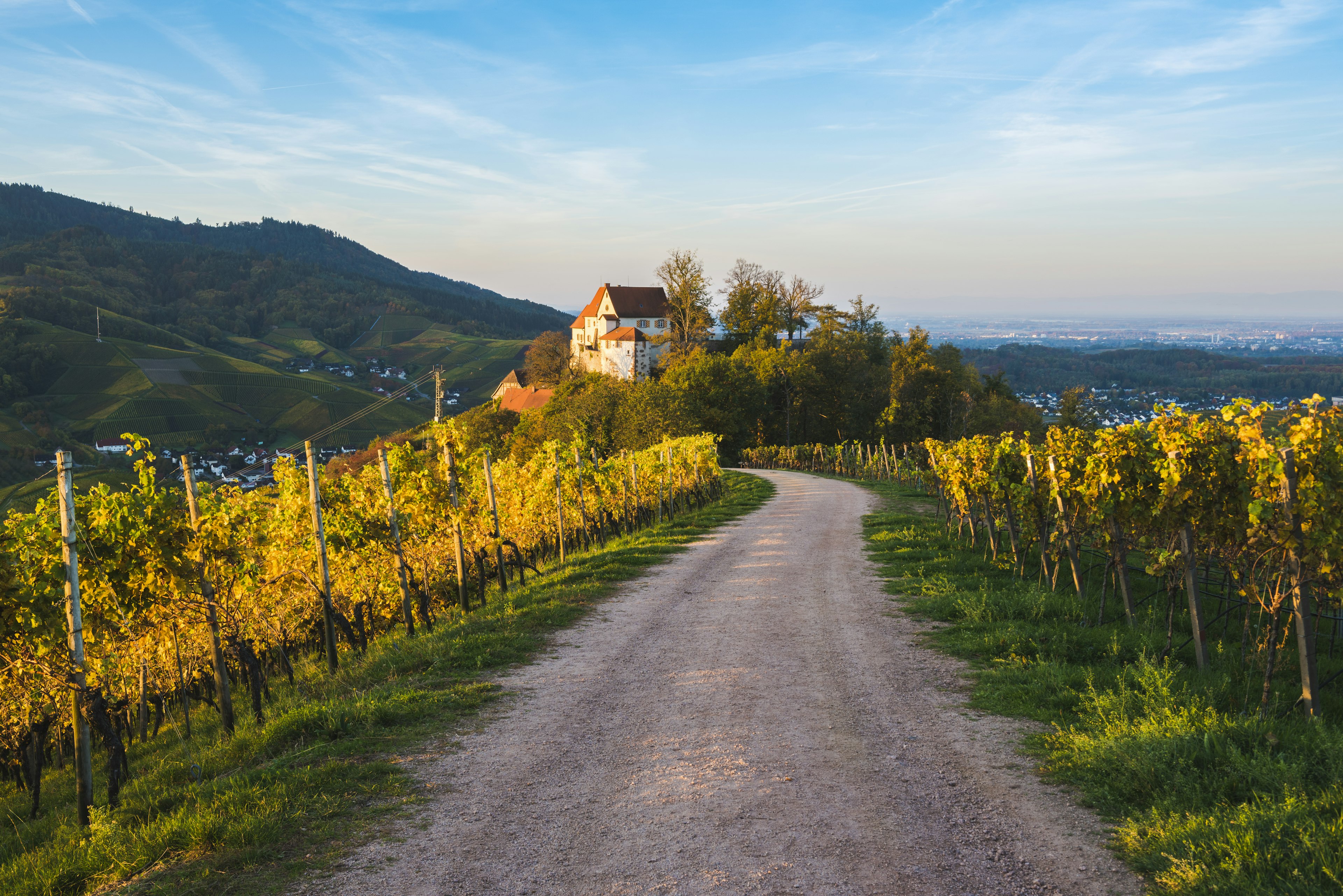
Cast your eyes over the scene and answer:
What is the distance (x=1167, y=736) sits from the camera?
5805 mm

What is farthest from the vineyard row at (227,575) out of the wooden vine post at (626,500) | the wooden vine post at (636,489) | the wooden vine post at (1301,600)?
the wooden vine post at (1301,600)

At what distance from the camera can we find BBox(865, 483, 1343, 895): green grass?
4.27m

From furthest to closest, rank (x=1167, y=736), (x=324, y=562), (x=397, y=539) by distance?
(x=397, y=539)
(x=324, y=562)
(x=1167, y=736)

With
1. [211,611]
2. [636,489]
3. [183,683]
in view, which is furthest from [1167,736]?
[636,489]

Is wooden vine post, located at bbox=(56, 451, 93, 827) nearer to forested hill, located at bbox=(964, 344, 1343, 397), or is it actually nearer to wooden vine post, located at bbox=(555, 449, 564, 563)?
wooden vine post, located at bbox=(555, 449, 564, 563)

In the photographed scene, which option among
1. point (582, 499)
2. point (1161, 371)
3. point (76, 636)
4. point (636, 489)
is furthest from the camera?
point (1161, 371)

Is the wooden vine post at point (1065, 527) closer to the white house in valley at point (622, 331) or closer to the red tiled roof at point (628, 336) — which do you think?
the white house in valley at point (622, 331)

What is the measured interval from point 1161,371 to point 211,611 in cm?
13399

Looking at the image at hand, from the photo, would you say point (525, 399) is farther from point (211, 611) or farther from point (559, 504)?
point (211, 611)

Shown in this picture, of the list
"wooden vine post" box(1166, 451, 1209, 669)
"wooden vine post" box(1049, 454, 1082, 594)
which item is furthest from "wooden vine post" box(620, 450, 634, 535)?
"wooden vine post" box(1166, 451, 1209, 669)

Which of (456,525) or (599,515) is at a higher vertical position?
(456,525)

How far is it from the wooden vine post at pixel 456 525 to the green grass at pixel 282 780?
0.59 m

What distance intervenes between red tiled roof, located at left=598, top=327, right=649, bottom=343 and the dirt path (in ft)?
275

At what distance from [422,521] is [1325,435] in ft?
41.8
